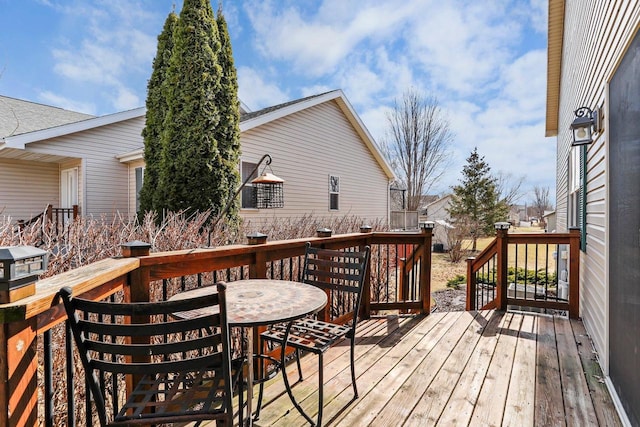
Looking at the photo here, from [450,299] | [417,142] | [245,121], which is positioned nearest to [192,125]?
[245,121]

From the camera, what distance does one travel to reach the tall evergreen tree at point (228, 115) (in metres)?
6.85

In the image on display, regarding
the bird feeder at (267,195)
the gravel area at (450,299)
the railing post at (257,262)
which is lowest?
the gravel area at (450,299)

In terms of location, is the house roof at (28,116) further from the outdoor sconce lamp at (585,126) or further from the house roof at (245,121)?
the outdoor sconce lamp at (585,126)

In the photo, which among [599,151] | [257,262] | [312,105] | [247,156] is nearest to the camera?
[257,262]

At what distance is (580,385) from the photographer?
98.3 inches

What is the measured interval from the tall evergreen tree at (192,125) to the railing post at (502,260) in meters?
4.84

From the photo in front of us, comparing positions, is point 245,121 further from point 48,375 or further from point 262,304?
point 48,375

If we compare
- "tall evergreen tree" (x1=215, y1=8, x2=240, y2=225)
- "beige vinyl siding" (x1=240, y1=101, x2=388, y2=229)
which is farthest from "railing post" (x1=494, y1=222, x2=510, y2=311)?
"beige vinyl siding" (x1=240, y1=101, x2=388, y2=229)

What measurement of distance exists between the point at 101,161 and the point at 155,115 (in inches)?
110

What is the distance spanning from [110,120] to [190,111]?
14.5 ft

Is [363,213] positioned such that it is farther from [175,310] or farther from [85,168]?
[175,310]

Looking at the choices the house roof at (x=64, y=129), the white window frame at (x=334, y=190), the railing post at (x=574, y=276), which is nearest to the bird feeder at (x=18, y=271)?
the railing post at (x=574, y=276)

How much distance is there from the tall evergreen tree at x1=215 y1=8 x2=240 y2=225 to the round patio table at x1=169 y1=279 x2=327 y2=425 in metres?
4.74

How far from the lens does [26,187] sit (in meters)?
9.73
